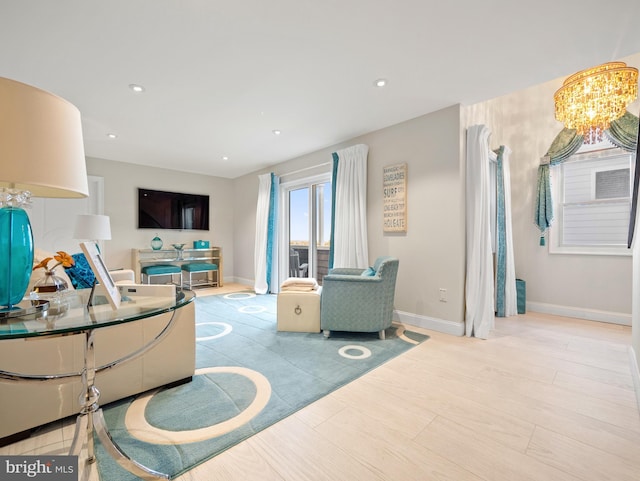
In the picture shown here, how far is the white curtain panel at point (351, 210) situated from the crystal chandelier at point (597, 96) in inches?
80.2

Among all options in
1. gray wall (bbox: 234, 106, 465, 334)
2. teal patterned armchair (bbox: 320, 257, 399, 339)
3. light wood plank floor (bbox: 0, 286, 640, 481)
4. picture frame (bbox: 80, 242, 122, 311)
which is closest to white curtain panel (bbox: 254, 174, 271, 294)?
gray wall (bbox: 234, 106, 465, 334)

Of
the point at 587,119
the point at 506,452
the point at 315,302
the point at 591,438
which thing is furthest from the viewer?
the point at 315,302

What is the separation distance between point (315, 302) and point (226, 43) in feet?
7.80

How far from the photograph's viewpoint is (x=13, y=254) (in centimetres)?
107

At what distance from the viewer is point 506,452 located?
4.35ft

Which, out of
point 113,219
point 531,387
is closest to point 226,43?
point 531,387

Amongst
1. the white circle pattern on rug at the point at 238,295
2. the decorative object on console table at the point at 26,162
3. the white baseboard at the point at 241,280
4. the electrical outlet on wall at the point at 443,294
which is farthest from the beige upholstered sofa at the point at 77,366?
the white baseboard at the point at 241,280

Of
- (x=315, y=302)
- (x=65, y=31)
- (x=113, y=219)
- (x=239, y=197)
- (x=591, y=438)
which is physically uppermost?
(x=65, y=31)

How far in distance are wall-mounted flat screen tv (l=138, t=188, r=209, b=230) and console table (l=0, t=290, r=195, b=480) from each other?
447 cm

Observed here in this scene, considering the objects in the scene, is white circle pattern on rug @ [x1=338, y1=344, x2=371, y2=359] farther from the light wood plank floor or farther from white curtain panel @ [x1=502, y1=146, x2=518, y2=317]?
white curtain panel @ [x1=502, y1=146, x2=518, y2=317]

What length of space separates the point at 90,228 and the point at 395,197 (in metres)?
3.79

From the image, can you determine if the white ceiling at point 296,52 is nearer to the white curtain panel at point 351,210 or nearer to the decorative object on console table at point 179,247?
the white curtain panel at point 351,210

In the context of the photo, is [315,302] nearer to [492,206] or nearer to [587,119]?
[492,206]

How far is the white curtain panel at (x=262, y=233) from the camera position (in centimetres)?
522
